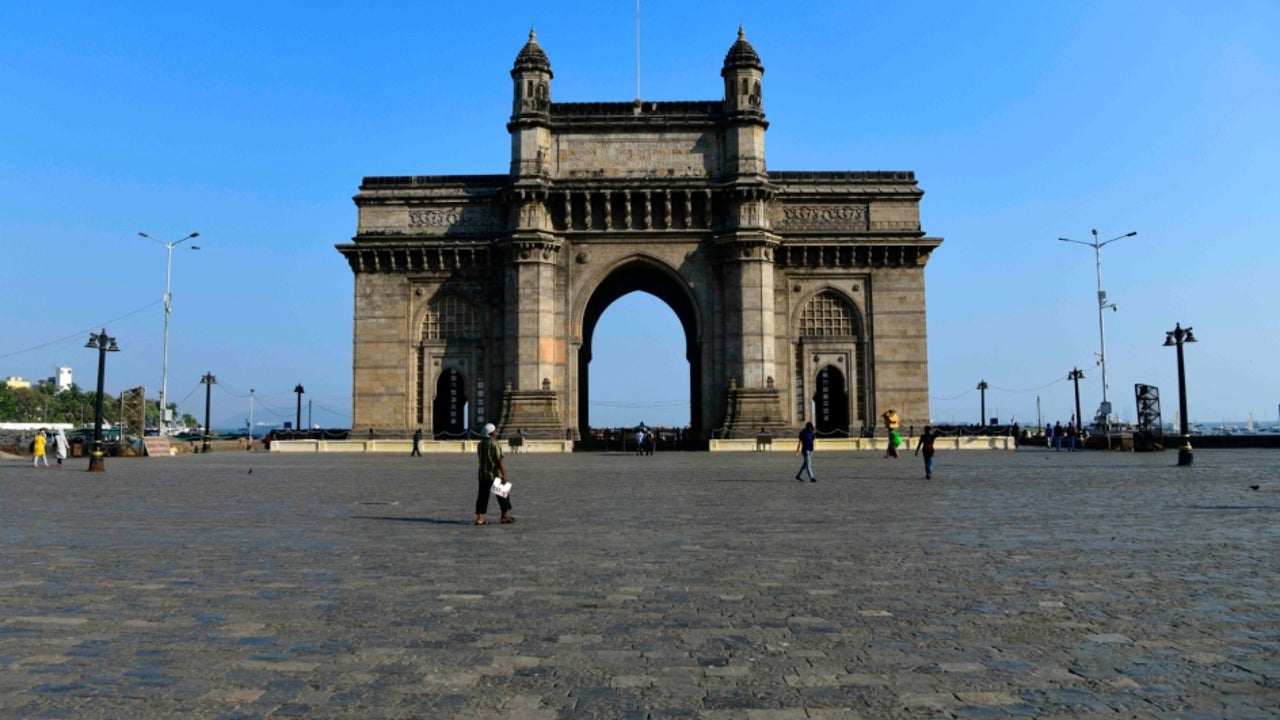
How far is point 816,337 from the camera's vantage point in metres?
46.3

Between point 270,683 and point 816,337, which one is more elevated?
point 816,337

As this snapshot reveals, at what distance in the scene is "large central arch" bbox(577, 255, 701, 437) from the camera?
4619 centimetres

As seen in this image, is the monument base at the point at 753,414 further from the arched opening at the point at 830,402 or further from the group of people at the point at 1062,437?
the group of people at the point at 1062,437

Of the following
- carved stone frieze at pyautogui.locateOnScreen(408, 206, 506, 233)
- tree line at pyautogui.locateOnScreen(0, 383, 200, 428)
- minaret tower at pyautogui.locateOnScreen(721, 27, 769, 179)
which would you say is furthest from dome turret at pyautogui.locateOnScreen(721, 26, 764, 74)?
tree line at pyautogui.locateOnScreen(0, 383, 200, 428)

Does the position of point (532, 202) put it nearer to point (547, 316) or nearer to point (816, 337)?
point (547, 316)

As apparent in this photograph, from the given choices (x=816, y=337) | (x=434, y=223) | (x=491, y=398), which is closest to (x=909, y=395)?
(x=816, y=337)

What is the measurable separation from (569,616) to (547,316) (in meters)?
37.7

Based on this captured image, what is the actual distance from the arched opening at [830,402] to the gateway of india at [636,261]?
112 mm

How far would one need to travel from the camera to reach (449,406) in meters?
47.8

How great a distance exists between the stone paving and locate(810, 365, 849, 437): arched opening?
3140 cm

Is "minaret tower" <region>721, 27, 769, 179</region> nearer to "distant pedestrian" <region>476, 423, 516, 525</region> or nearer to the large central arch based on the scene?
the large central arch

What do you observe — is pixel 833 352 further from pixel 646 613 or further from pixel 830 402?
pixel 646 613

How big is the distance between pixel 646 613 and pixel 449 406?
137 ft

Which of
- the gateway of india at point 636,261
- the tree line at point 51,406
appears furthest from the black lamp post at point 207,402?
the tree line at point 51,406
